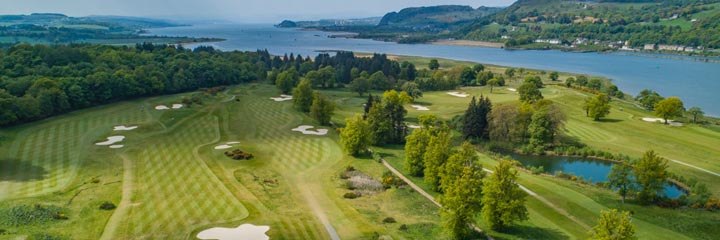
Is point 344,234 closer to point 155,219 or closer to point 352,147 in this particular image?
point 155,219

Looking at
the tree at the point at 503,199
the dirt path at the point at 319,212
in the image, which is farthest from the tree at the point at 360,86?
the tree at the point at 503,199

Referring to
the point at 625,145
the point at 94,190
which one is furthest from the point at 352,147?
the point at 625,145

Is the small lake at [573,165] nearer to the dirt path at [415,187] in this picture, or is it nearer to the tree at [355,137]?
the dirt path at [415,187]

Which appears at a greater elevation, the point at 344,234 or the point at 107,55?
the point at 107,55

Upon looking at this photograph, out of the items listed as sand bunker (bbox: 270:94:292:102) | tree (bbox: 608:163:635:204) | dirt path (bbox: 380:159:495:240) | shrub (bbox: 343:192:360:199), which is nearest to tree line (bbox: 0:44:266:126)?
sand bunker (bbox: 270:94:292:102)

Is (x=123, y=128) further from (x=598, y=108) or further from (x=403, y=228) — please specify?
(x=598, y=108)

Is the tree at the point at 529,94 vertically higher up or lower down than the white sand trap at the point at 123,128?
higher up
